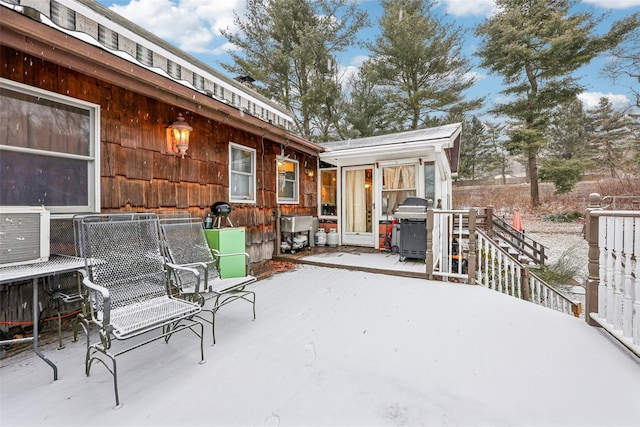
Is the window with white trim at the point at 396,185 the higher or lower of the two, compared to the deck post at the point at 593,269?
higher

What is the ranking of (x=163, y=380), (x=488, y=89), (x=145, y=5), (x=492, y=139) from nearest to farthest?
(x=163, y=380)
(x=145, y=5)
(x=488, y=89)
(x=492, y=139)

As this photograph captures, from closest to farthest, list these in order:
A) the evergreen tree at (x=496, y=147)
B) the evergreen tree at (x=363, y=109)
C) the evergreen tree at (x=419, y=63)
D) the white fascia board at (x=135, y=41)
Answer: the white fascia board at (x=135, y=41), the evergreen tree at (x=419, y=63), the evergreen tree at (x=363, y=109), the evergreen tree at (x=496, y=147)

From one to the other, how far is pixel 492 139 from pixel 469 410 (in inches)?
967

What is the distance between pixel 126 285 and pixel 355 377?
200 cm

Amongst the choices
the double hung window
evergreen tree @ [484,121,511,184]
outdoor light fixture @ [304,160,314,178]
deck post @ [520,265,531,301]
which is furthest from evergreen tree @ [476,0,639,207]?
the double hung window

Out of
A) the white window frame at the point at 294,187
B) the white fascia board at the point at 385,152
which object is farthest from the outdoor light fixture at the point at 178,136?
the white fascia board at the point at 385,152

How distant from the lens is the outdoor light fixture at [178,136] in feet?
12.3

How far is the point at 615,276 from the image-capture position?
235cm

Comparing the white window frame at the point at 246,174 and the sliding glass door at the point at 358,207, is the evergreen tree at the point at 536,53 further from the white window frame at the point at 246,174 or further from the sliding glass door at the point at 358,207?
the white window frame at the point at 246,174

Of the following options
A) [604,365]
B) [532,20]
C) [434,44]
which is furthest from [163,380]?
[532,20]

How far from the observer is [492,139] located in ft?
70.4

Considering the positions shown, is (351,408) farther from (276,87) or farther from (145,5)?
(276,87)

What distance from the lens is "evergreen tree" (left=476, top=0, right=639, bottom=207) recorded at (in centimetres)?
1134

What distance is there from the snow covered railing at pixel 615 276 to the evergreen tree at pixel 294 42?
33.2 feet
